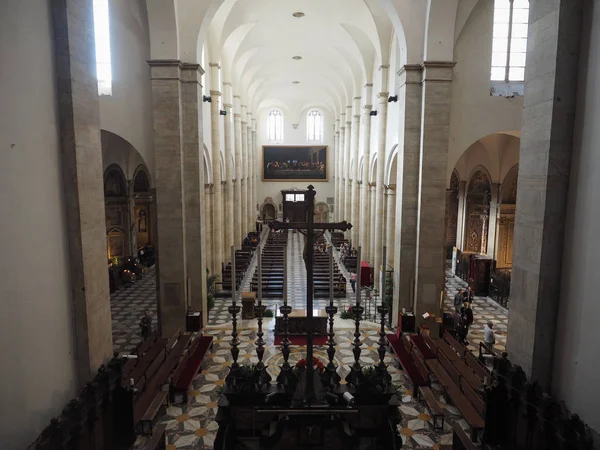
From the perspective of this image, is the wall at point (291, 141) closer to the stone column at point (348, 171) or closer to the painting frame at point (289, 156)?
the painting frame at point (289, 156)

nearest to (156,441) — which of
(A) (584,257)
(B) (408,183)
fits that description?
(A) (584,257)

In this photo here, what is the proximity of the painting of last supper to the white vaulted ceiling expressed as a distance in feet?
32.1

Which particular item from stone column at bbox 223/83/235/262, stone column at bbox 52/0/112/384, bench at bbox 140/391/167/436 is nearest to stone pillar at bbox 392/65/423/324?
bench at bbox 140/391/167/436

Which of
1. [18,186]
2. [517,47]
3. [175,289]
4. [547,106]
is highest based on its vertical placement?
[517,47]

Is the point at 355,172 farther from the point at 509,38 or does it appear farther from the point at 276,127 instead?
the point at 276,127

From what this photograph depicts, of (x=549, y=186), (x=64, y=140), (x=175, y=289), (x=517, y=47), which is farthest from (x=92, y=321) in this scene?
(x=517, y=47)

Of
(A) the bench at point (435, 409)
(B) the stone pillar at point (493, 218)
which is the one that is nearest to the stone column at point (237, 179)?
(B) the stone pillar at point (493, 218)

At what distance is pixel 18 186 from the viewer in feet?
13.5

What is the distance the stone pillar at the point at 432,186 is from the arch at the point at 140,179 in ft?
45.7

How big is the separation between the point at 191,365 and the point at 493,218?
14.8 meters

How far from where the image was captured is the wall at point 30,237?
13.1 feet

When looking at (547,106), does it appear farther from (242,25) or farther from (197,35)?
(242,25)

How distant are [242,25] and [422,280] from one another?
42.7 ft

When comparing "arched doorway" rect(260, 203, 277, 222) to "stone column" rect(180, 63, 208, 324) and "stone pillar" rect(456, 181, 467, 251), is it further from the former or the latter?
"stone column" rect(180, 63, 208, 324)
